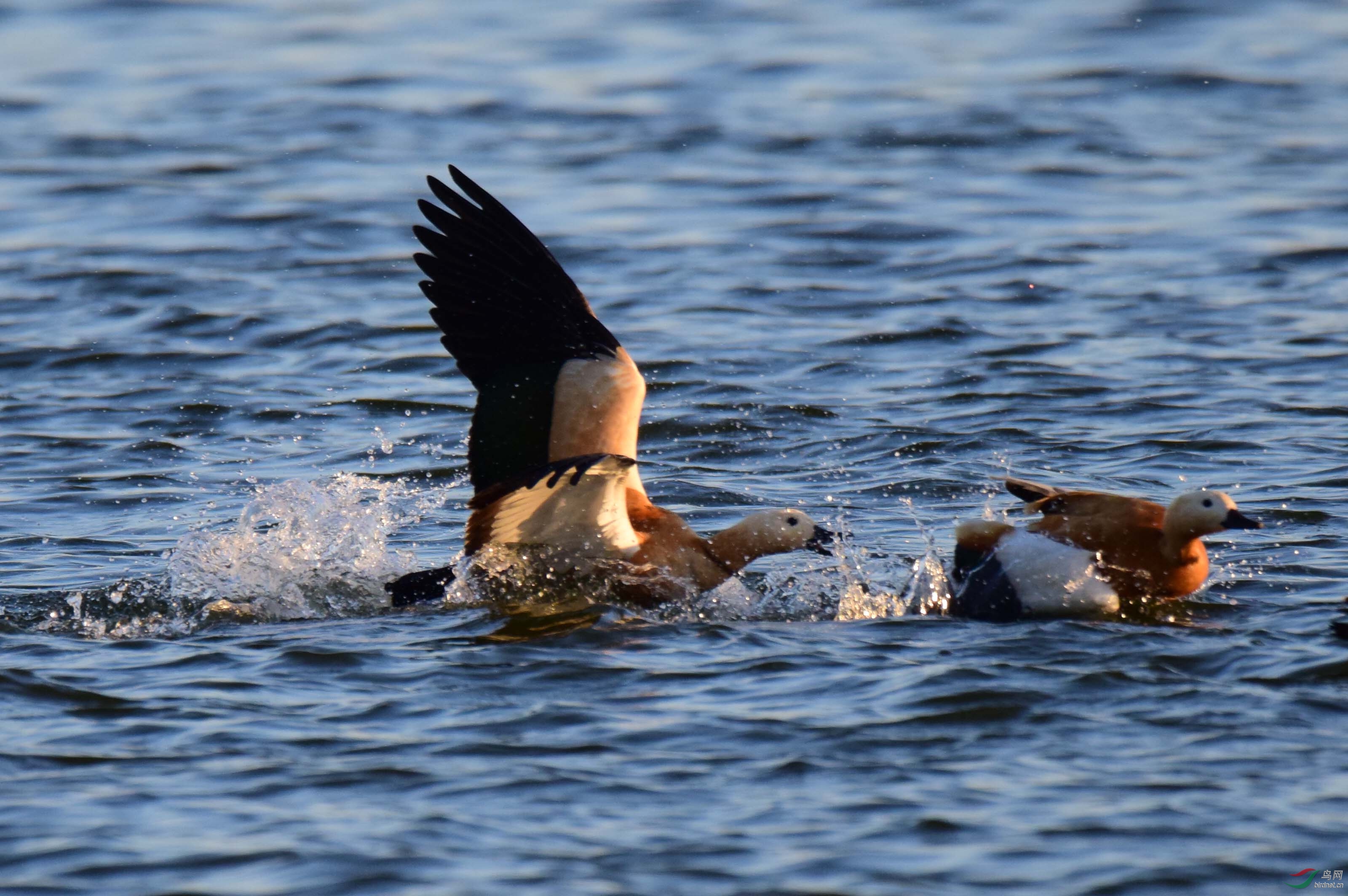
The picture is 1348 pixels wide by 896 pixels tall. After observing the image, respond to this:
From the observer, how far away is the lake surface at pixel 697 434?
4809 mm

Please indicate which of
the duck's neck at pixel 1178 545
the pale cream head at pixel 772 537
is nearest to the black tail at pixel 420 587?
the pale cream head at pixel 772 537

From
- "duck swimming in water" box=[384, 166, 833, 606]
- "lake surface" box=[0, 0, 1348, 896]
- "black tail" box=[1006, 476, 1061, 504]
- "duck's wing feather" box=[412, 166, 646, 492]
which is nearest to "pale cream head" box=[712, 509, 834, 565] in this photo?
"duck swimming in water" box=[384, 166, 833, 606]

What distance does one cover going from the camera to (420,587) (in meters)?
6.67

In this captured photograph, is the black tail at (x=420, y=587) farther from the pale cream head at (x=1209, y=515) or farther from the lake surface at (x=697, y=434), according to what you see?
the pale cream head at (x=1209, y=515)

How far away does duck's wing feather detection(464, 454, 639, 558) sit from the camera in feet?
21.2

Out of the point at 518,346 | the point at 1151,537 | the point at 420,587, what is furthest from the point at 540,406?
the point at 1151,537

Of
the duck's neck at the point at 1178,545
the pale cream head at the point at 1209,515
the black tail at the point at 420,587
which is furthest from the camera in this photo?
the black tail at the point at 420,587

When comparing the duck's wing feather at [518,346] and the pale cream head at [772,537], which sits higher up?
the duck's wing feather at [518,346]

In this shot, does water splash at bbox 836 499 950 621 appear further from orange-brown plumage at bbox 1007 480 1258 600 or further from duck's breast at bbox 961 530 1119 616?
orange-brown plumage at bbox 1007 480 1258 600

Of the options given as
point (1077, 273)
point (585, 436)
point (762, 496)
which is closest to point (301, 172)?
point (1077, 273)

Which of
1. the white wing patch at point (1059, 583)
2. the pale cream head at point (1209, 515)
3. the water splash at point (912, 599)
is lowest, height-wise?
the water splash at point (912, 599)

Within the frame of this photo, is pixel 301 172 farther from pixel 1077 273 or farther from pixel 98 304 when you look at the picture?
pixel 1077 273

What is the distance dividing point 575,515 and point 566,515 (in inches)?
1.4

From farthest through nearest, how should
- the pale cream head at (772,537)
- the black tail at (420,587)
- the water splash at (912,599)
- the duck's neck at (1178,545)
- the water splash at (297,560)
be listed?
the pale cream head at (772,537) < the water splash at (297,560) < the water splash at (912,599) < the black tail at (420,587) < the duck's neck at (1178,545)
